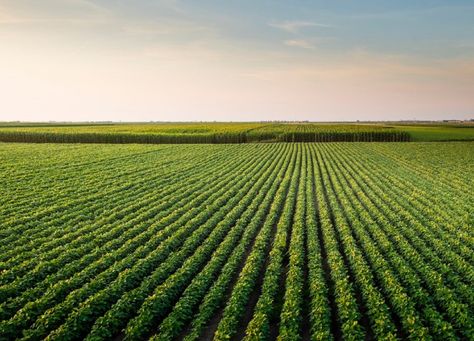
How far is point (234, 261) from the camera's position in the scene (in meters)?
11.1

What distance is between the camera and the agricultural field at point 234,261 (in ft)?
25.8

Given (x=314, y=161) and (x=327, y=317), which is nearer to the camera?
(x=327, y=317)

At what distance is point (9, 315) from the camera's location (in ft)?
26.4

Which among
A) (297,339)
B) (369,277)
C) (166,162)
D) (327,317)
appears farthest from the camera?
(166,162)

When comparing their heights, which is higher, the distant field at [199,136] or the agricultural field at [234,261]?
the distant field at [199,136]

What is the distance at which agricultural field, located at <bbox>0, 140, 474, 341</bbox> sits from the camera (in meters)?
7.86

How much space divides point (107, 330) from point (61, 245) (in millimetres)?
5790

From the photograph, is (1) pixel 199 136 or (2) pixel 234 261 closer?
(2) pixel 234 261

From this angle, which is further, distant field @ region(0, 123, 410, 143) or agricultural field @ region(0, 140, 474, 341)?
distant field @ region(0, 123, 410, 143)

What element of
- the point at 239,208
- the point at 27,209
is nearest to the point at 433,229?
the point at 239,208

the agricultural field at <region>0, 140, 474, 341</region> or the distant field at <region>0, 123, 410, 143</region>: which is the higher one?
the distant field at <region>0, 123, 410, 143</region>

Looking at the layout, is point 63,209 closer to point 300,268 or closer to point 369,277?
point 300,268

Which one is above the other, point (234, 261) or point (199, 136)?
point (199, 136)

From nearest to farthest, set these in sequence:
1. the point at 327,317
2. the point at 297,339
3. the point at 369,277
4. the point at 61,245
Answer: the point at 297,339, the point at 327,317, the point at 369,277, the point at 61,245
